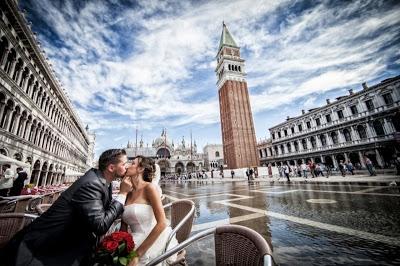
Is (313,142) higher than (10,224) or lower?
higher

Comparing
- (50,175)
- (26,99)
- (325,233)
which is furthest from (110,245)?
(50,175)

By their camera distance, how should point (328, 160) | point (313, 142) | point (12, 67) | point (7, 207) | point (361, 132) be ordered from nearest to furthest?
point (7, 207) → point (12, 67) → point (361, 132) → point (328, 160) → point (313, 142)

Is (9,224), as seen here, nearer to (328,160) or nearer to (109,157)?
(109,157)

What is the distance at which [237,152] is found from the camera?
3784 centimetres

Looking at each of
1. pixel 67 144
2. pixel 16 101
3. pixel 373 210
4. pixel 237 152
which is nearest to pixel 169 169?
pixel 237 152

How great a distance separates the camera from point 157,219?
212 centimetres

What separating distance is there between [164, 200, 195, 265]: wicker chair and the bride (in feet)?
0.40

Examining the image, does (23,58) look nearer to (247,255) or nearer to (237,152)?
(247,255)

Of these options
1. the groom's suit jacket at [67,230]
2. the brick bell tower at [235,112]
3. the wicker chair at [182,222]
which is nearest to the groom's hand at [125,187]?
the wicker chair at [182,222]

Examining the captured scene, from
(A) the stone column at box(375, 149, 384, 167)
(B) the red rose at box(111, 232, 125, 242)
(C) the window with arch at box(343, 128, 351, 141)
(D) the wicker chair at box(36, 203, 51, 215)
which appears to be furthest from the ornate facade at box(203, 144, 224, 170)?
(B) the red rose at box(111, 232, 125, 242)

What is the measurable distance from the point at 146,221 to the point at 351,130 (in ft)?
124

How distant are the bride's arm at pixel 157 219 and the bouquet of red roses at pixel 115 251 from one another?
34 cm

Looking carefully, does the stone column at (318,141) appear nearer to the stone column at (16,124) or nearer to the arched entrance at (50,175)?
the arched entrance at (50,175)

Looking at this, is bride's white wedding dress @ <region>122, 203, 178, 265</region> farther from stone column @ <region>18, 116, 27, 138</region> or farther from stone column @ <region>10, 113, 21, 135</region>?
stone column @ <region>18, 116, 27, 138</region>
